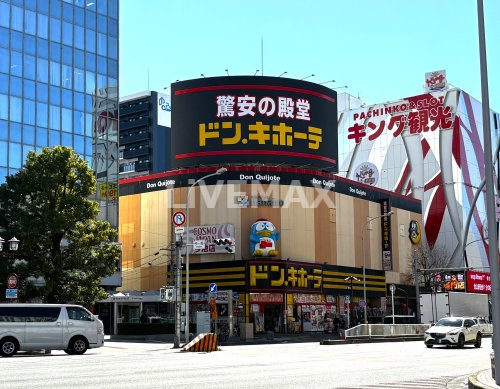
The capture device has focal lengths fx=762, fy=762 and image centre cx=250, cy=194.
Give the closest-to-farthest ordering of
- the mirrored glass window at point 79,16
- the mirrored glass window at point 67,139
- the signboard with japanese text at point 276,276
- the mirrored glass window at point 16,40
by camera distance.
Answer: the mirrored glass window at point 16,40 → the mirrored glass window at point 67,139 → the signboard with japanese text at point 276,276 → the mirrored glass window at point 79,16

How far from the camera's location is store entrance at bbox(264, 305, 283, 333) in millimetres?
65812

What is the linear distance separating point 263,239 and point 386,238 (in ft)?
67.1

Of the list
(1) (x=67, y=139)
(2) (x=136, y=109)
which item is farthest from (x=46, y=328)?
(2) (x=136, y=109)

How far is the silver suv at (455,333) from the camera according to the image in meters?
37.2

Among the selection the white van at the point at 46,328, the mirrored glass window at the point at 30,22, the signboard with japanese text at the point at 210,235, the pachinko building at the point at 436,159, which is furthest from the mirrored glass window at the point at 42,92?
the pachinko building at the point at 436,159

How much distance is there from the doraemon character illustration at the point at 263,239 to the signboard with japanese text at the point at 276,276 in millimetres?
1070

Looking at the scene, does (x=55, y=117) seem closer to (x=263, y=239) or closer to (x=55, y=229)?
(x=263, y=239)

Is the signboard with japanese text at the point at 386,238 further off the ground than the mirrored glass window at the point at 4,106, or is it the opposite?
the mirrored glass window at the point at 4,106

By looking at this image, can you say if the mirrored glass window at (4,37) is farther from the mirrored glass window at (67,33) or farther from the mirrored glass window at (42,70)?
the mirrored glass window at (67,33)

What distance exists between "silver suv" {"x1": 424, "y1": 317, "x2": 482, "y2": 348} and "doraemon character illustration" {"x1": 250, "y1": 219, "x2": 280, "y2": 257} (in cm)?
2914

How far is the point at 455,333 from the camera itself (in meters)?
37.2

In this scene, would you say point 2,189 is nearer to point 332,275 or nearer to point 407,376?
point 407,376

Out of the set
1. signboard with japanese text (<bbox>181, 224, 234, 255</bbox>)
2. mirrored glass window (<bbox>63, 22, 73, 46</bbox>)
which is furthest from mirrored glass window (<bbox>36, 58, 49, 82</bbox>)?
signboard with japanese text (<bbox>181, 224, 234, 255</bbox>)

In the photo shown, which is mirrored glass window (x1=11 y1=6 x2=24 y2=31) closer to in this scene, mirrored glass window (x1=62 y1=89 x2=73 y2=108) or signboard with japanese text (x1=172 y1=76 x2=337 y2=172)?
mirrored glass window (x1=62 y1=89 x2=73 y2=108)
